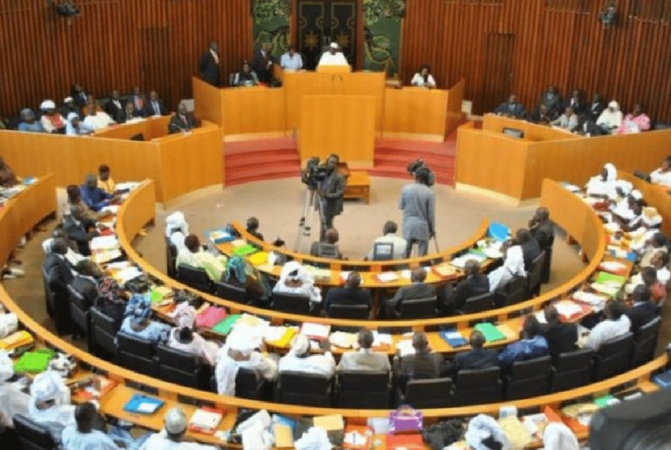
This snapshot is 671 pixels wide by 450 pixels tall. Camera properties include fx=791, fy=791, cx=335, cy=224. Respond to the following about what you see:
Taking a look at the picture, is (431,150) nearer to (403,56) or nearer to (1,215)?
(403,56)

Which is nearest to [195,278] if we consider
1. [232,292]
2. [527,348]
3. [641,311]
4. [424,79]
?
[232,292]

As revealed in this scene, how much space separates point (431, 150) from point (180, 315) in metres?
8.90

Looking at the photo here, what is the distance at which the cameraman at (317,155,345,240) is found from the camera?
11000 mm

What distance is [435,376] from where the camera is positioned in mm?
7074

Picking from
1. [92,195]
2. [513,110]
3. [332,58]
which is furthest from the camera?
[332,58]

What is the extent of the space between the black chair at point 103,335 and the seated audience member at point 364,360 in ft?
8.10

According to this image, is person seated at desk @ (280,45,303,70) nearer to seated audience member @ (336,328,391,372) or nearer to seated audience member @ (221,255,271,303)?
seated audience member @ (221,255,271,303)

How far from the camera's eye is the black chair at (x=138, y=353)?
7.43 meters

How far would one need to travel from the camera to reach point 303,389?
22.5 feet

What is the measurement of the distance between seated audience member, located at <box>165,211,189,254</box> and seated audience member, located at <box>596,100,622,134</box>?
8680 millimetres

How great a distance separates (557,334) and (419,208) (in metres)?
3.18

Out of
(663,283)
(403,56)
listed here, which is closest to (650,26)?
(403,56)

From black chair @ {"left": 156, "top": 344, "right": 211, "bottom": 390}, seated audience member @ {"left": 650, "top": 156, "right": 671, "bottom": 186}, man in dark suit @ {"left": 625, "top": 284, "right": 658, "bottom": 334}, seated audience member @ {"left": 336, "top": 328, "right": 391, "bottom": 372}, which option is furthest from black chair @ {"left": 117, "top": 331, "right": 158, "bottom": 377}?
seated audience member @ {"left": 650, "top": 156, "right": 671, "bottom": 186}

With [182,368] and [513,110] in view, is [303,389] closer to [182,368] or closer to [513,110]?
[182,368]
